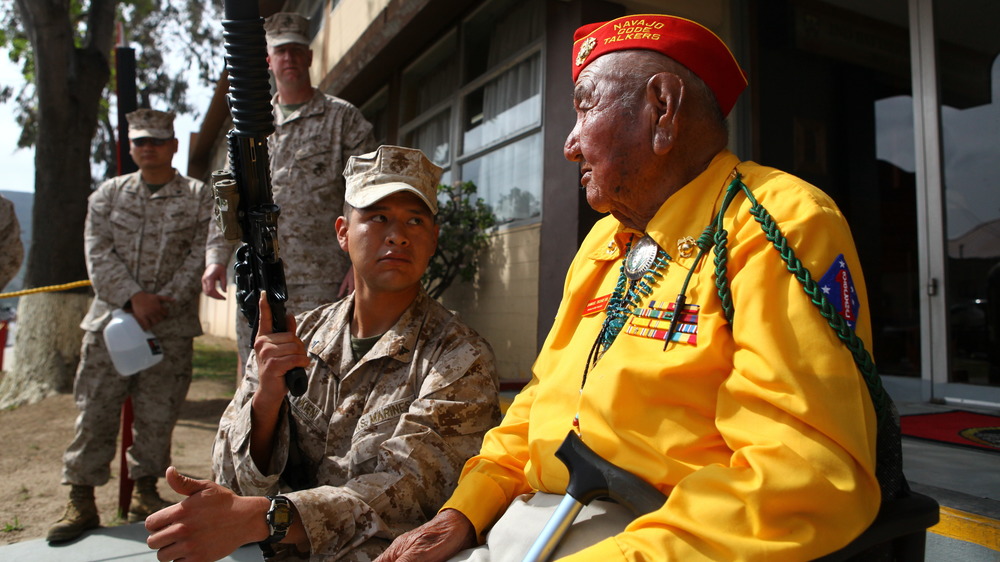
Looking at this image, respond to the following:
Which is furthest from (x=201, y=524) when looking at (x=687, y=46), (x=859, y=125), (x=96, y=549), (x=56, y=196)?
(x=56, y=196)

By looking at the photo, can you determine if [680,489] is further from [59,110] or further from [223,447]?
[59,110]

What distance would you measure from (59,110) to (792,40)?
8.10m

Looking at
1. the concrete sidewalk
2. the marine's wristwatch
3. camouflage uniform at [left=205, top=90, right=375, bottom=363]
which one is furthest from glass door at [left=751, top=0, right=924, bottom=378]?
the concrete sidewalk

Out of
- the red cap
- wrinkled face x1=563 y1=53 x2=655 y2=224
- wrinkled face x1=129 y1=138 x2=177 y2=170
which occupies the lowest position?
wrinkled face x1=563 y1=53 x2=655 y2=224

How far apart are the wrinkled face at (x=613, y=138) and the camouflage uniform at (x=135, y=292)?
3558 millimetres

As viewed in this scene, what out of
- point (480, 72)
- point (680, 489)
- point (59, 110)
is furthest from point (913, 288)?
point (59, 110)

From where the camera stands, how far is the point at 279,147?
403cm

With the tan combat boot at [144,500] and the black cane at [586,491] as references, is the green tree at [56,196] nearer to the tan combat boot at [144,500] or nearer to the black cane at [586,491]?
the tan combat boot at [144,500]

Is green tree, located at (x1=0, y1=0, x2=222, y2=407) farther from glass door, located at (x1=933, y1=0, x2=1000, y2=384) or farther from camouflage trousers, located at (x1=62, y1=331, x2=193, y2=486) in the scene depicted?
glass door, located at (x1=933, y1=0, x2=1000, y2=384)

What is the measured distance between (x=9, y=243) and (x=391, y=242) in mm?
4058

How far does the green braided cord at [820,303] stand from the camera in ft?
3.63

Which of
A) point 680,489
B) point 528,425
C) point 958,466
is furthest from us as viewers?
point 958,466

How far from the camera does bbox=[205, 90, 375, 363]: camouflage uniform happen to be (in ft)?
12.9

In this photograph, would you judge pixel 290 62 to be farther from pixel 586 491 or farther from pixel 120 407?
pixel 586 491
